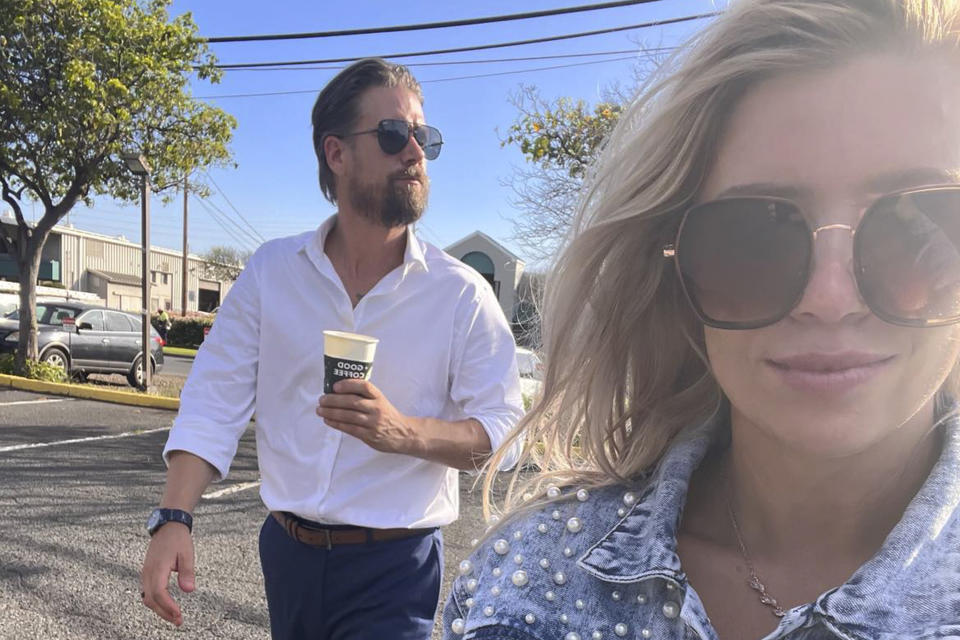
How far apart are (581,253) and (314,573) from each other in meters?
1.36

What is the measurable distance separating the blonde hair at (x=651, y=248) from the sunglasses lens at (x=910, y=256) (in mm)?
225

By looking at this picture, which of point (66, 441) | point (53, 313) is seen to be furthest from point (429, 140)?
point (53, 313)

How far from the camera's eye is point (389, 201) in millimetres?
2199

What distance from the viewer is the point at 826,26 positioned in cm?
92

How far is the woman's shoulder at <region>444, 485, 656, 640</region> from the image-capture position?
95 centimetres

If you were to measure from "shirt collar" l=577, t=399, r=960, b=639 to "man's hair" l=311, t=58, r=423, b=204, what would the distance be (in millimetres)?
1746

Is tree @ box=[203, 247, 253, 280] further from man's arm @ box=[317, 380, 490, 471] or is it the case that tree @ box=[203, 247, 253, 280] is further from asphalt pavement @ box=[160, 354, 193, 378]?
man's arm @ box=[317, 380, 490, 471]

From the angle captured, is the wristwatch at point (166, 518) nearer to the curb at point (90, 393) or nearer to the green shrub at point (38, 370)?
the curb at point (90, 393)

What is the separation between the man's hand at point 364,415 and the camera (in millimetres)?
1807

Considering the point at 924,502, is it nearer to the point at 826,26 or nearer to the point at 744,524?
the point at 744,524

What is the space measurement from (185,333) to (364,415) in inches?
1111

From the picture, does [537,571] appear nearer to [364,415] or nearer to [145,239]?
[364,415]

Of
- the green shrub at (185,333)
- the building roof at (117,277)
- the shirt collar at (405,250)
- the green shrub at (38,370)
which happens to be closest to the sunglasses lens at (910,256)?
the shirt collar at (405,250)

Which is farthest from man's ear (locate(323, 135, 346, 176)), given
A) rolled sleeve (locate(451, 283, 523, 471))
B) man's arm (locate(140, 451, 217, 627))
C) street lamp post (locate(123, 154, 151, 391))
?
street lamp post (locate(123, 154, 151, 391))
